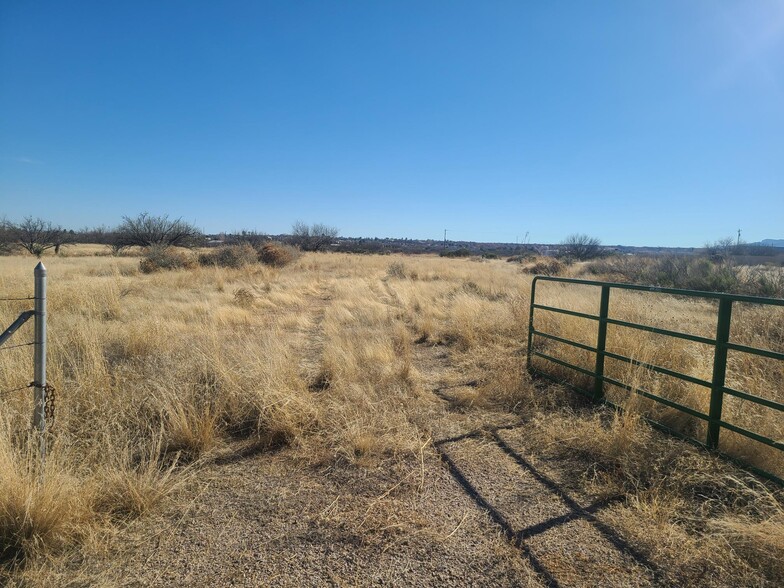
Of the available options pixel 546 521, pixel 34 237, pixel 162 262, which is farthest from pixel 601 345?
pixel 34 237

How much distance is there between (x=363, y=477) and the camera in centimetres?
373

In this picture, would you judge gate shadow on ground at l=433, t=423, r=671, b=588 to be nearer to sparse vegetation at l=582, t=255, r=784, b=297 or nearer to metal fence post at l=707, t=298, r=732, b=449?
metal fence post at l=707, t=298, r=732, b=449

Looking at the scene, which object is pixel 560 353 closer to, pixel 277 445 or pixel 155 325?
pixel 277 445

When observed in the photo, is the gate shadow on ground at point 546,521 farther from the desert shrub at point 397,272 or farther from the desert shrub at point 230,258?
the desert shrub at point 230,258

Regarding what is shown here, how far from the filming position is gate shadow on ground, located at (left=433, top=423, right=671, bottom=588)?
2.68 m

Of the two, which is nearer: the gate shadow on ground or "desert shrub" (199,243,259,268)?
the gate shadow on ground

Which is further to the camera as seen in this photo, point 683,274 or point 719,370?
point 683,274

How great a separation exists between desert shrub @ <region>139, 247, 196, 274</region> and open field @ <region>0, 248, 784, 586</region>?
17037mm

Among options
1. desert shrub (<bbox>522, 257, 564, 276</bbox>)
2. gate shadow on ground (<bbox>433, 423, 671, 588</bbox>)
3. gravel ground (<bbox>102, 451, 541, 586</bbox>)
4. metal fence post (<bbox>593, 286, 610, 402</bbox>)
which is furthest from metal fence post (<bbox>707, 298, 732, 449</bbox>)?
desert shrub (<bbox>522, 257, 564, 276</bbox>)

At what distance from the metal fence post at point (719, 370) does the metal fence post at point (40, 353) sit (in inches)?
221

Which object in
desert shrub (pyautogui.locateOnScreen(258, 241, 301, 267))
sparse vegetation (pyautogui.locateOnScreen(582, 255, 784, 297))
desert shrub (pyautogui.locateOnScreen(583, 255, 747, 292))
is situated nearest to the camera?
sparse vegetation (pyautogui.locateOnScreen(582, 255, 784, 297))

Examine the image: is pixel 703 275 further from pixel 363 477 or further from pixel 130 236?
pixel 130 236

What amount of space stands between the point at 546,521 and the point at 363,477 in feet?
5.01

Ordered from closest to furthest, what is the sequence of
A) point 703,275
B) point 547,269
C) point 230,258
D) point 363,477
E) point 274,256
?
point 363,477 < point 703,275 < point 230,258 < point 274,256 < point 547,269
